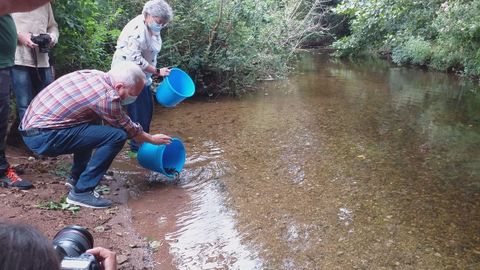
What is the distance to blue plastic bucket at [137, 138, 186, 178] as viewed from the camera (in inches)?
144

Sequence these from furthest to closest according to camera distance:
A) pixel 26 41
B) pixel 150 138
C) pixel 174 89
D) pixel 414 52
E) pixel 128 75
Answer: pixel 414 52 → pixel 174 89 → pixel 26 41 → pixel 150 138 → pixel 128 75

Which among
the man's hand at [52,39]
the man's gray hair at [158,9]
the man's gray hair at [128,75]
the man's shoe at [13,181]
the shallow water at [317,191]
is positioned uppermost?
the man's gray hair at [158,9]

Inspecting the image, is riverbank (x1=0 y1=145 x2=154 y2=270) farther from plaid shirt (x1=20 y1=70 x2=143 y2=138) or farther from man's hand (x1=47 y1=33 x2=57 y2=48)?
man's hand (x1=47 y1=33 x2=57 y2=48)

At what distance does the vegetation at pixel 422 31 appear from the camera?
8.43 meters

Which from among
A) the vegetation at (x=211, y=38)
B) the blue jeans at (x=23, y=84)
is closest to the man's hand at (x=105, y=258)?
the blue jeans at (x=23, y=84)

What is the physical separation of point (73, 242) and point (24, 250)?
814mm

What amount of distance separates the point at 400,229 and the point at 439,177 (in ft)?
4.09

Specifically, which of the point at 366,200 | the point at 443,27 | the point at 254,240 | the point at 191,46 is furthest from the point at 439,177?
the point at 443,27

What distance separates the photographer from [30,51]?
12.0 ft

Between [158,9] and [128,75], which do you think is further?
[158,9]

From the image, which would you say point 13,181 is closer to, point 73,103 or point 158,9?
point 73,103

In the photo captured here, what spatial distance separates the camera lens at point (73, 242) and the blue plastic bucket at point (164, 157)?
6.12 ft

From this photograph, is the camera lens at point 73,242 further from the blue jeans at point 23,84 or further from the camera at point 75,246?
the blue jeans at point 23,84

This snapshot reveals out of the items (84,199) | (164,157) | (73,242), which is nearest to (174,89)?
(164,157)
